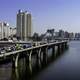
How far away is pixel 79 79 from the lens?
42500 mm

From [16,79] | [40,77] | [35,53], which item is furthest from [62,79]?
[35,53]

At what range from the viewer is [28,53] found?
64.6m

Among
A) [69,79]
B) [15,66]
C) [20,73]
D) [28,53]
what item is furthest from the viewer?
[28,53]

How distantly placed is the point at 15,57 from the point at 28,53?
10.9 m

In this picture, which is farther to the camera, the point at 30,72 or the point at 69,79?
the point at 30,72

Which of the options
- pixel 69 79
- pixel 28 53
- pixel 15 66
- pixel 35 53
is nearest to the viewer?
pixel 69 79

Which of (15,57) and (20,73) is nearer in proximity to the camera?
(20,73)

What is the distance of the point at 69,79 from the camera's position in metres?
42.4

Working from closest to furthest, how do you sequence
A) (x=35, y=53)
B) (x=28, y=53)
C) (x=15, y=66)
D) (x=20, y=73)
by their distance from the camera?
(x=20, y=73), (x=15, y=66), (x=28, y=53), (x=35, y=53)

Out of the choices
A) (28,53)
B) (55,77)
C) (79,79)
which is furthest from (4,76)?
(28,53)

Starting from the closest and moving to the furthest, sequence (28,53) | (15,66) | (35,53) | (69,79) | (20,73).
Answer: (69,79) → (20,73) → (15,66) → (28,53) → (35,53)

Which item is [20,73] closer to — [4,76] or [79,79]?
Result: [4,76]

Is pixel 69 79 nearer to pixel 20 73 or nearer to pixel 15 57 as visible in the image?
pixel 20 73

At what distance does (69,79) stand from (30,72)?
10833 millimetres
